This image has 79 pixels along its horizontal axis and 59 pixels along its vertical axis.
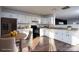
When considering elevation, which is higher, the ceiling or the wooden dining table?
the ceiling

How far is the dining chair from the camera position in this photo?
1.60m

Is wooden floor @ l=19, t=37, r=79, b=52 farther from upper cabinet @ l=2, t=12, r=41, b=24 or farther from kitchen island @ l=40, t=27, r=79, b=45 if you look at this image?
upper cabinet @ l=2, t=12, r=41, b=24

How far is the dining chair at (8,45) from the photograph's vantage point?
160cm

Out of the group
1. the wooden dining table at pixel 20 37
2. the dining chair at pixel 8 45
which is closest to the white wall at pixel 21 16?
the wooden dining table at pixel 20 37

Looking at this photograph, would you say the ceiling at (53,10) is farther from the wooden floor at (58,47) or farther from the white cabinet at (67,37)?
the wooden floor at (58,47)

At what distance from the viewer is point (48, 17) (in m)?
1.65

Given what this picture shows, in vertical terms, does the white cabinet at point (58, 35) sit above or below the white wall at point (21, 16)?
below

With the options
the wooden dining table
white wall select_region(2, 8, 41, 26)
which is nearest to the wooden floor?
the wooden dining table

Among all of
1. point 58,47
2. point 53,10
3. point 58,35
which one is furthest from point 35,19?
point 58,47
